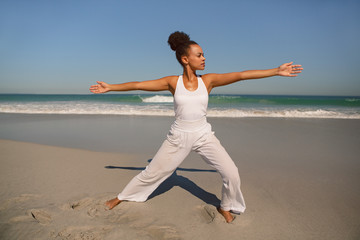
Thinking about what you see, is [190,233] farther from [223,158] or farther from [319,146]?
[319,146]

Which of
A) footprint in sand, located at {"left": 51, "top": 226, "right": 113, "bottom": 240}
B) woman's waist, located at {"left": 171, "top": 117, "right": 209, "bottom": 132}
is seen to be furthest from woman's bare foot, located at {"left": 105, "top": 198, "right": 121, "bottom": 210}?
woman's waist, located at {"left": 171, "top": 117, "right": 209, "bottom": 132}

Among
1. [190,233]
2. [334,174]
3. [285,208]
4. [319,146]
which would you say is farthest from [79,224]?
[319,146]

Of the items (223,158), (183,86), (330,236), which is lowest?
(330,236)

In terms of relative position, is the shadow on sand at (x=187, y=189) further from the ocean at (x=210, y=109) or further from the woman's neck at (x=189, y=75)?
the ocean at (x=210, y=109)

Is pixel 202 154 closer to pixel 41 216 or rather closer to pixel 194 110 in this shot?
pixel 194 110

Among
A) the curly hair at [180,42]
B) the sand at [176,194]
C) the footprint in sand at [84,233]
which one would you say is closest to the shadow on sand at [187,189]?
the sand at [176,194]

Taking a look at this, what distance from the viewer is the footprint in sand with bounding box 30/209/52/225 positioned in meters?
2.80

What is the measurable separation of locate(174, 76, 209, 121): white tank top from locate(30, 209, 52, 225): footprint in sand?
1980 millimetres

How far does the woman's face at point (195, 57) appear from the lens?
113 inches

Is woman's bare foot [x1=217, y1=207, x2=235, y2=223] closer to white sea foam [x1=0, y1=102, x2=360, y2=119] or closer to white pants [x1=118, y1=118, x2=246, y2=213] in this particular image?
white pants [x1=118, y1=118, x2=246, y2=213]

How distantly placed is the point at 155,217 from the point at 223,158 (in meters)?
1.13

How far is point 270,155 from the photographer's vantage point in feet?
19.3

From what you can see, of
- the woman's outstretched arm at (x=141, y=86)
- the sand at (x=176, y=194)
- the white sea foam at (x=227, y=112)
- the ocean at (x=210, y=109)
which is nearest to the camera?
the sand at (x=176, y=194)

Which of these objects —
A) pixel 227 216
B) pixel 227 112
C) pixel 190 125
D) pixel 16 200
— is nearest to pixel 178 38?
pixel 190 125
